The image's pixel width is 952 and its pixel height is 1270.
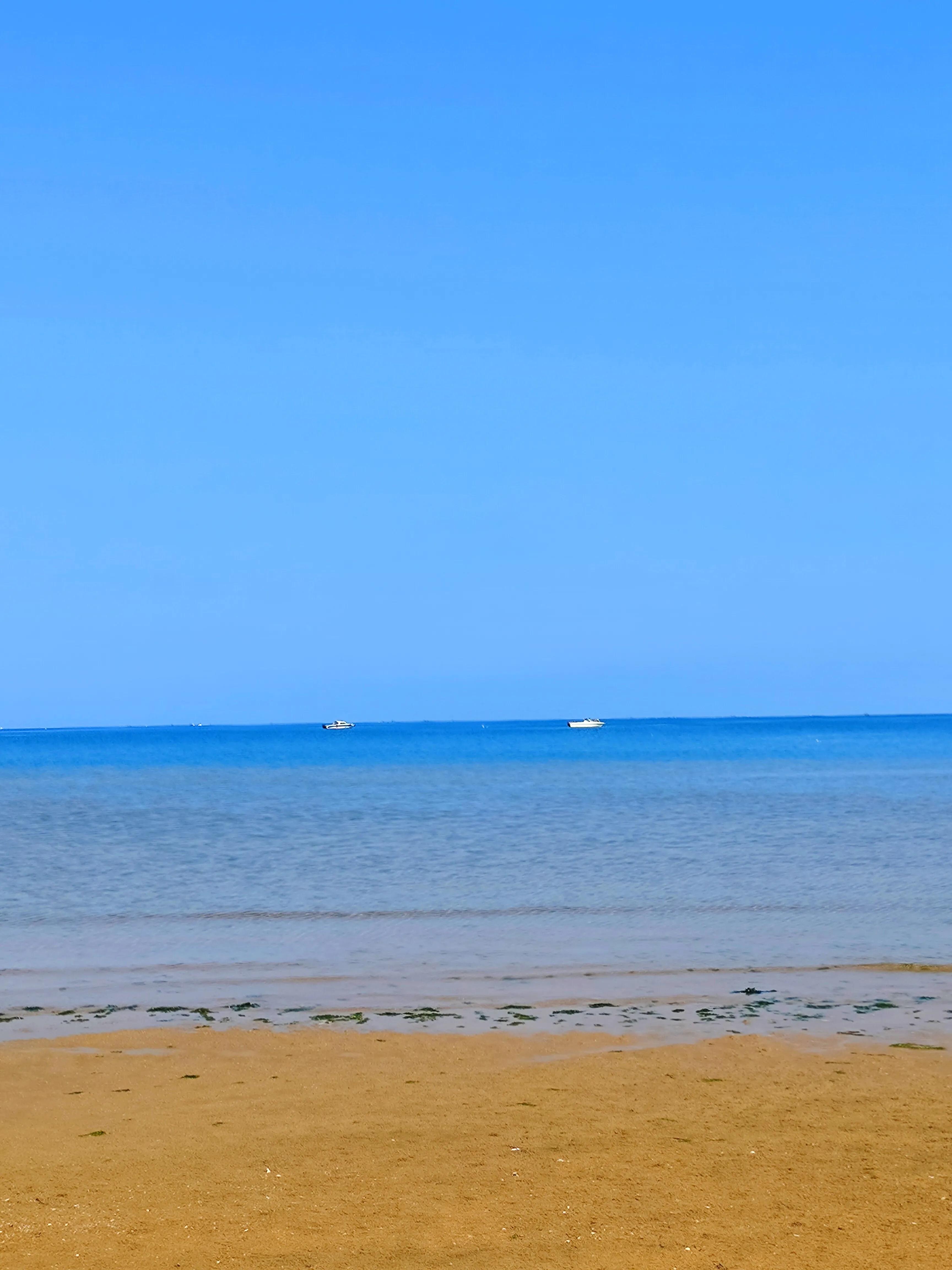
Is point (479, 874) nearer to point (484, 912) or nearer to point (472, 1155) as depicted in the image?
point (484, 912)

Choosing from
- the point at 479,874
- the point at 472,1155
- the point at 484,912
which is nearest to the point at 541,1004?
the point at 472,1155

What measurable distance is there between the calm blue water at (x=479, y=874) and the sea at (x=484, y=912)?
116mm

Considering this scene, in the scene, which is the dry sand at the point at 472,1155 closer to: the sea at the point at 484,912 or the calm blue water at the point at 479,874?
the sea at the point at 484,912

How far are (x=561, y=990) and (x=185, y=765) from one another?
3601 inches

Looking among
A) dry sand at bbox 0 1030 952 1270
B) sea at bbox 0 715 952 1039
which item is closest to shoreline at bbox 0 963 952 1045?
sea at bbox 0 715 952 1039

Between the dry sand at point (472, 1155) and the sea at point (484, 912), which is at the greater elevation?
the dry sand at point (472, 1155)

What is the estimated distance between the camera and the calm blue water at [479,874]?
18.4 metres

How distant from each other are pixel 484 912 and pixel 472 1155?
1378 centimetres

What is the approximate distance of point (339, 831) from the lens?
38.9 metres

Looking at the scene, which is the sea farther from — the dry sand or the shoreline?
the dry sand

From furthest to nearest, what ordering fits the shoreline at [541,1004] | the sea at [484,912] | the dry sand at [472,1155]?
the sea at [484,912] < the shoreline at [541,1004] < the dry sand at [472,1155]

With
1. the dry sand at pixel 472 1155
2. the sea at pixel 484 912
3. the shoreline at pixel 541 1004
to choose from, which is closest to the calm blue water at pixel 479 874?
the sea at pixel 484 912

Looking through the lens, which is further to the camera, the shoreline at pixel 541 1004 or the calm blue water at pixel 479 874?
the calm blue water at pixel 479 874

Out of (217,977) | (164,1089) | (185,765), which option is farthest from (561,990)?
(185,765)
